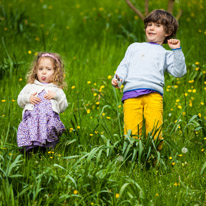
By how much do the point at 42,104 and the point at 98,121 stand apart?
0.49 metres

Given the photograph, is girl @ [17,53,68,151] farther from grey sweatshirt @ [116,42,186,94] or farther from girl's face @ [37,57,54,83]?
grey sweatshirt @ [116,42,186,94]

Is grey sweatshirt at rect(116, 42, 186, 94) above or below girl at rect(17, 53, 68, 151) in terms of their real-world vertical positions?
above

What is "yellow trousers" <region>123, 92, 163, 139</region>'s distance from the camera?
331 centimetres

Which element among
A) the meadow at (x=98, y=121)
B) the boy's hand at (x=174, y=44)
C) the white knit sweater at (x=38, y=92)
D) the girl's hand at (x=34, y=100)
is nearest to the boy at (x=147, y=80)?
the boy's hand at (x=174, y=44)

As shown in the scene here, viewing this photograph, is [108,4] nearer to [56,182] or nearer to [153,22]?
[153,22]

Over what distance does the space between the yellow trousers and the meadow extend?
122 millimetres

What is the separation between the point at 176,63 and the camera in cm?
328

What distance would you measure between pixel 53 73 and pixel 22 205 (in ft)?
4.38

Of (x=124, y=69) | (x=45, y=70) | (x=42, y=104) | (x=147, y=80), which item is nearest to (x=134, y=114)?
(x=147, y=80)

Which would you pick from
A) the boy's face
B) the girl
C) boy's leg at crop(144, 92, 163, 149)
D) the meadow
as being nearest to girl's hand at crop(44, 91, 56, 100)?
the girl

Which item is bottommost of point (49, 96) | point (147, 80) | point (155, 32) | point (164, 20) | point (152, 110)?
point (152, 110)

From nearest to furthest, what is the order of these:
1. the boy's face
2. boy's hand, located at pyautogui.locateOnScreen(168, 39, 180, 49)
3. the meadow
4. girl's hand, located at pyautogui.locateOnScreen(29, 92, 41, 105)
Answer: the meadow < boy's hand, located at pyautogui.locateOnScreen(168, 39, 180, 49) < girl's hand, located at pyautogui.locateOnScreen(29, 92, 41, 105) < the boy's face

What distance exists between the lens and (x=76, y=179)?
2.66m

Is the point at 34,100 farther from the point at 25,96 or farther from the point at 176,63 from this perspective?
the point at 176,63
